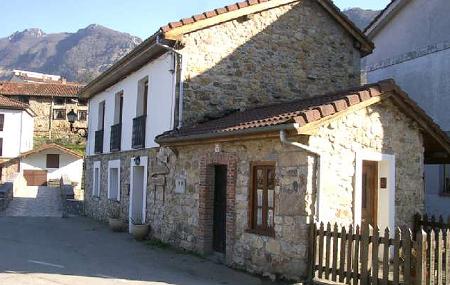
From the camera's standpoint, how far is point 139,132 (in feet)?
49.9

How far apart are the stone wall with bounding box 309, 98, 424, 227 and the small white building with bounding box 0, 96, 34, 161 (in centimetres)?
4239

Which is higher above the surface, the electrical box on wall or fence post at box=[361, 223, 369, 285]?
the electrical box on wall

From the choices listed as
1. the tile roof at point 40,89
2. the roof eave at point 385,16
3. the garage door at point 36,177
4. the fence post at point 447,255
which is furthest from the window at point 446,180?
the tile roof at point 40,89

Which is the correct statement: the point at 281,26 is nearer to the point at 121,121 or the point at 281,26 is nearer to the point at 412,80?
the point at 412,80

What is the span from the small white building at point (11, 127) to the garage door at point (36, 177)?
16.1 feet

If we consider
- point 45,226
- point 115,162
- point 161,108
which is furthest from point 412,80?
point 45,226

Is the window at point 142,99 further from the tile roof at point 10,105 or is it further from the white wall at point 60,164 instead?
the tile roof at point 10,105

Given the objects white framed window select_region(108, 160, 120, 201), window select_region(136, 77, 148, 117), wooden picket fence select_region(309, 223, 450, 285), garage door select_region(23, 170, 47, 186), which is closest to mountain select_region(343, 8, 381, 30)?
garage door select_region(23, 170, 47, 186)

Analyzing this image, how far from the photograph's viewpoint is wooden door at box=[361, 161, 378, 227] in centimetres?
956

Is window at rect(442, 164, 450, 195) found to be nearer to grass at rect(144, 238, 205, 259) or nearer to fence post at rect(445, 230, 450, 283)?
fence post at rect(445, 230, 450, 283)

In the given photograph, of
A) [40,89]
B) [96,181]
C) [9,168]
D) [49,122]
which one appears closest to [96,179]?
[96,181]

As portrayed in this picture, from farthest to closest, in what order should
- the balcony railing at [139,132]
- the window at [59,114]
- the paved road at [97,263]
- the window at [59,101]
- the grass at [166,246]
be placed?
the window at [59,114] < the window at [59,101] < the balcony railing at [139,132] < the grass at [166,246] < the paved road at [97,263]

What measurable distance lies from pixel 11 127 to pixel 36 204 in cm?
2086

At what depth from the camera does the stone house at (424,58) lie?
13.3m
